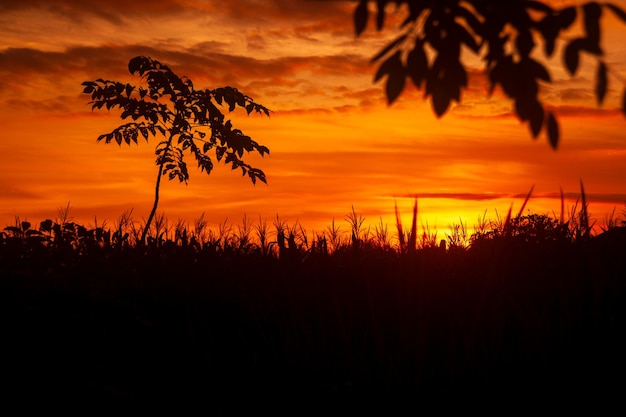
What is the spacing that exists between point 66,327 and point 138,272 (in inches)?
57.7

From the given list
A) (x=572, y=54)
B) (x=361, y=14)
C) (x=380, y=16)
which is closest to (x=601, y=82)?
(x=572, y=54)

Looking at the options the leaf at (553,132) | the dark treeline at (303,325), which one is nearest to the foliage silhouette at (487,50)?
the leaf at (553,132)

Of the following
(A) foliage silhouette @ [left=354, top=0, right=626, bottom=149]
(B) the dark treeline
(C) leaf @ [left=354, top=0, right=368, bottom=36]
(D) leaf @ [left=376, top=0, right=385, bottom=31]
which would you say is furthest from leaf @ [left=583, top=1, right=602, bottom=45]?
(B) the dark treeline

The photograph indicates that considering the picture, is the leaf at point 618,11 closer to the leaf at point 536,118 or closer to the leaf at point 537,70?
the leaf at point 537,70

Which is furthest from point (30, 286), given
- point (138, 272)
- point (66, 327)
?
point (138, 272)

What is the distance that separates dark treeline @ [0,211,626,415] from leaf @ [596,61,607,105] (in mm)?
2841

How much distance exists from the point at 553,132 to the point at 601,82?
365mm

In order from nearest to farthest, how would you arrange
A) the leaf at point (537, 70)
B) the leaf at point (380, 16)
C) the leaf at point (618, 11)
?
the leaf at point (618, 11)
the leaf at point (537, 70)
the leaf at point (380, 16)

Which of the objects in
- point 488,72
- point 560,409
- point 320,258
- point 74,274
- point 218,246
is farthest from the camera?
point 218,246

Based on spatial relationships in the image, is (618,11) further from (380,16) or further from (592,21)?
(380,16)

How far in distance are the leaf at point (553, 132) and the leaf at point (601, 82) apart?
27 centimetres

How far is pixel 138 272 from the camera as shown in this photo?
9.54 meters

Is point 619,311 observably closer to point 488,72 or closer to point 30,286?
point 488,72

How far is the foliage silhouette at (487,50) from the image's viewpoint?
13.6ft
